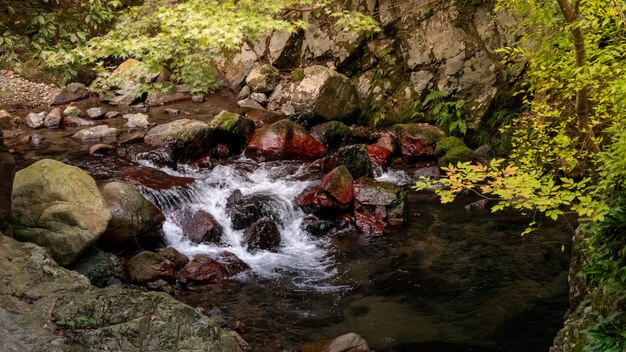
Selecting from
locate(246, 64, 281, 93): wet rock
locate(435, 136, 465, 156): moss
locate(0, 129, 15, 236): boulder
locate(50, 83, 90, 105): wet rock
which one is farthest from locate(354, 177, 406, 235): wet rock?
locate(50, 83, 90, 105): wet rock

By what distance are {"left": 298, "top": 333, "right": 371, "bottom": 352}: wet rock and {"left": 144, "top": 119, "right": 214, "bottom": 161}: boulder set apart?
24.2 ft

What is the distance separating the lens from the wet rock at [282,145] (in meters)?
13.6

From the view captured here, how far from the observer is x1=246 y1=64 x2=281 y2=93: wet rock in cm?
1805

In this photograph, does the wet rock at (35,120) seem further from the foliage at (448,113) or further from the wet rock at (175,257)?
the foliage at (448,113)

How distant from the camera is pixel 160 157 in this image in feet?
41.8

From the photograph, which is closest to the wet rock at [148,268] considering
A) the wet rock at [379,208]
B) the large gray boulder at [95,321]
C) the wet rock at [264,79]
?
the large gray boulder at [95,321]

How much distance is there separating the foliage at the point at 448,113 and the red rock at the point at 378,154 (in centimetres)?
208

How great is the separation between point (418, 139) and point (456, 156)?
144cm

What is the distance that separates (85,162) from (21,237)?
5.19 m

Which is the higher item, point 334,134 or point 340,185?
point 334,134

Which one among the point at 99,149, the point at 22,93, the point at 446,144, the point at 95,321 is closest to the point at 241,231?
the point at 99,149

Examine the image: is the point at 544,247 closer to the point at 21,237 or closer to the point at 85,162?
the point at 21,237

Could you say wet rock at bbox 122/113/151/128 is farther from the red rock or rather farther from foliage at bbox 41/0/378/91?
foliage at bbox 41/0/378/91

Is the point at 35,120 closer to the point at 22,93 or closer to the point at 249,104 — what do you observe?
the point at 22,93
